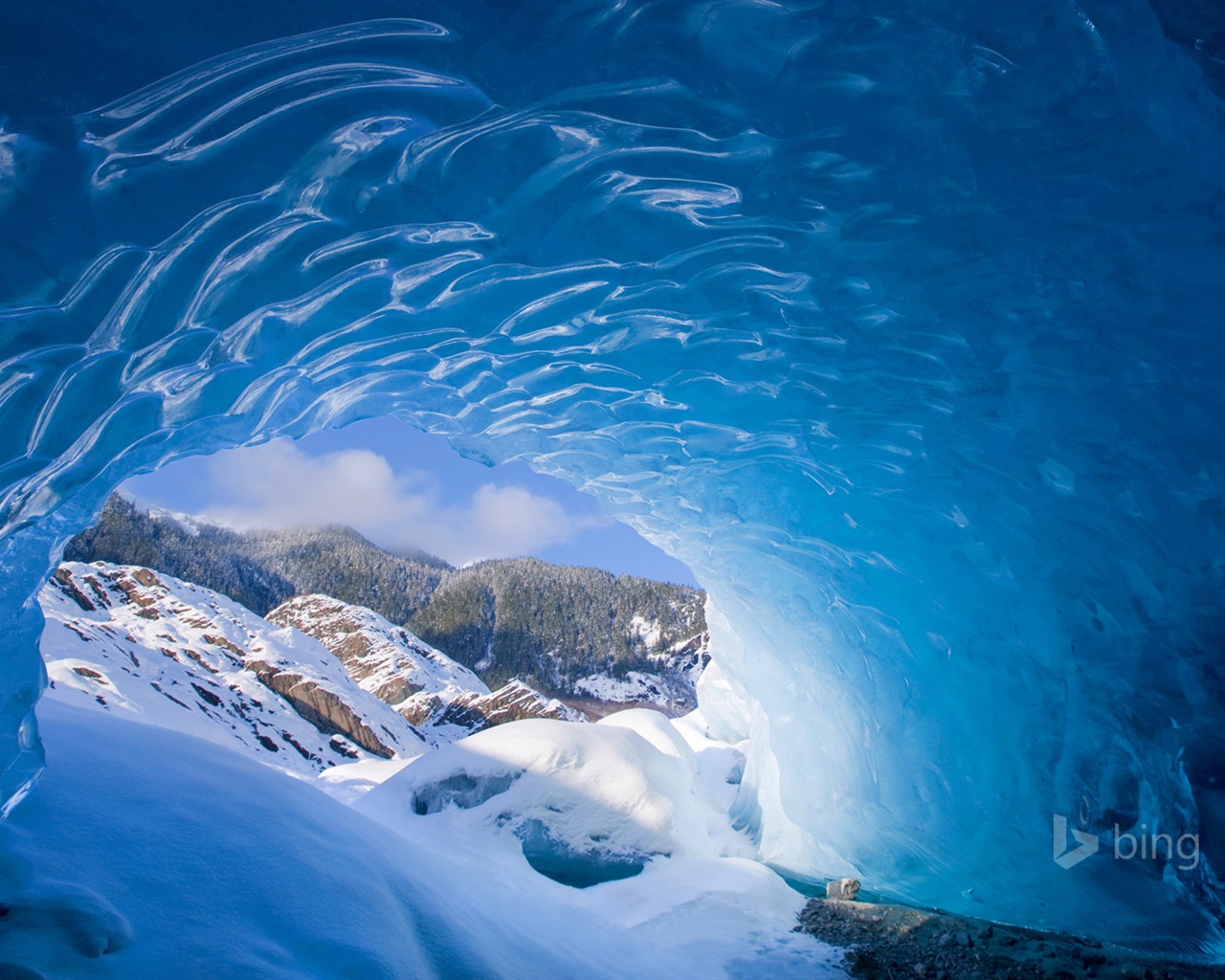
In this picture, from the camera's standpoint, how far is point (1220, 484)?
172 inches

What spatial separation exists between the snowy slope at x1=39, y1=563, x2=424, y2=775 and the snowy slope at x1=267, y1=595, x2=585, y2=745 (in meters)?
3.77

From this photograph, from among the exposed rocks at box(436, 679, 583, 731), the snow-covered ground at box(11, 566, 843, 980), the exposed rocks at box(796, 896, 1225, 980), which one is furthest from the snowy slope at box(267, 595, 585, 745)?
the exposed rocks at box(796, 896, 1225, 980)

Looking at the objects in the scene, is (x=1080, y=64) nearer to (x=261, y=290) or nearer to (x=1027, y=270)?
(x=1027, y=270)

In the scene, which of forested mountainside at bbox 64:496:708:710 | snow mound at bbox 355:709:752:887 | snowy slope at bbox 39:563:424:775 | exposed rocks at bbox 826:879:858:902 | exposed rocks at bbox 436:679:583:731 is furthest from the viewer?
forested mountainside at bbox 64:496:708:710

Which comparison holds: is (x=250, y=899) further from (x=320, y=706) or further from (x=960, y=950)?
(x=320, y=706)

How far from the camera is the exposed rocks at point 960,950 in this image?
5000mm

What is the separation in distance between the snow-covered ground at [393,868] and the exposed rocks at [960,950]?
15.0 inches

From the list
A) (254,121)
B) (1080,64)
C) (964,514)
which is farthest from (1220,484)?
(254,121)

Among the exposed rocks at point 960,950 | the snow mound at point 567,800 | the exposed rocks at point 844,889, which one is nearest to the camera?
the exposed rocks at point 960,950

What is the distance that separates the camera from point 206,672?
2169 centimetres

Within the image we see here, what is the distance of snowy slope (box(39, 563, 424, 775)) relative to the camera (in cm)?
1707

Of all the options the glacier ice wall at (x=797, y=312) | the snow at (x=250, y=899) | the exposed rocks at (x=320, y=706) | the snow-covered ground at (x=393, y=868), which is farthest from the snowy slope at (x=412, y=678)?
the glacier ice wall at (x=797, y=312)

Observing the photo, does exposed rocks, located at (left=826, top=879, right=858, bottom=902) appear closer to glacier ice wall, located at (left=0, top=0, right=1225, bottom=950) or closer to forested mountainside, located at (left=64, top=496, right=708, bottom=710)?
glacier ice wall, located at (left=0, top=0, right=1225, bottom=950)

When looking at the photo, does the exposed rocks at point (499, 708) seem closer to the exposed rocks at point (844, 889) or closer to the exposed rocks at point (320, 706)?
the exposed rocks at point (320, 706)
